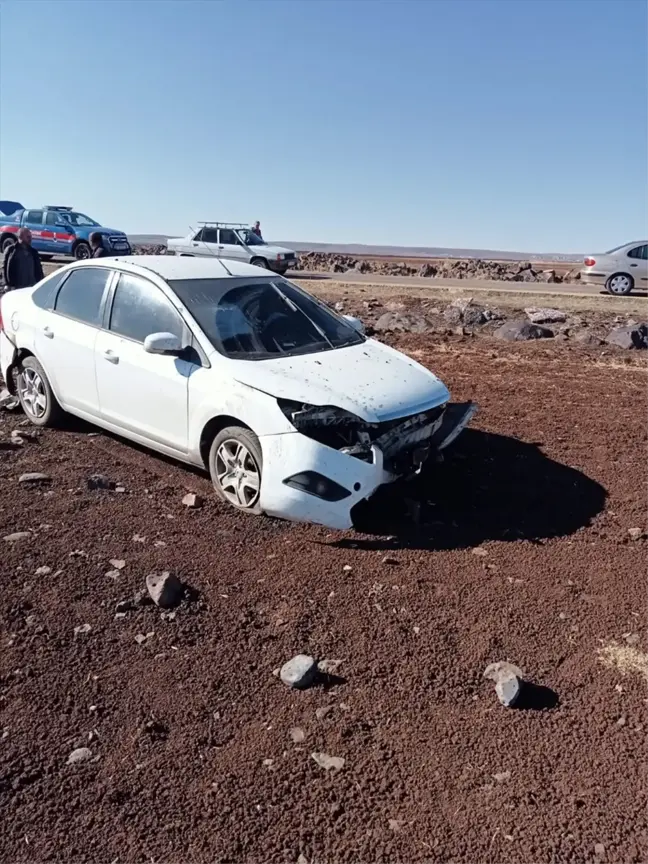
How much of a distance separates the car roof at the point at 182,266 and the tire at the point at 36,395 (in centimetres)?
110

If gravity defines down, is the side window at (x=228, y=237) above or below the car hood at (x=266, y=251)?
above

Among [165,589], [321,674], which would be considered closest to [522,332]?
[165,589]

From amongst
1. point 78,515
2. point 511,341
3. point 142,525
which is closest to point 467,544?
point 142,525

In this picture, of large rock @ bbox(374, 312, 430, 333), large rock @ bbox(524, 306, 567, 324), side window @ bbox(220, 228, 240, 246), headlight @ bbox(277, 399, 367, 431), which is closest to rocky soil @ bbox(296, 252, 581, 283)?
side window @ bbox(220, 228, 240, 246)

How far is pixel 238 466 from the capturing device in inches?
210

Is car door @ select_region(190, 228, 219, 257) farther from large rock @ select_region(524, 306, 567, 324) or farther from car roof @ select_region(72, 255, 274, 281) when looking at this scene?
car roof @ select_region(72, 255, 274, 281)

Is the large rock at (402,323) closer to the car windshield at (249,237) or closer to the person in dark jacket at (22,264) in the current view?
the person in dark jacket at (22,264)

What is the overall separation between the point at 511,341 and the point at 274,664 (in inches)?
404

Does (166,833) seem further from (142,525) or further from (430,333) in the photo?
(430,333)

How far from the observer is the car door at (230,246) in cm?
2527

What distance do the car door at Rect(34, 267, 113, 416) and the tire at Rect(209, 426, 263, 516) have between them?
1575mm

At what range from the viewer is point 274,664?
372 centimetres

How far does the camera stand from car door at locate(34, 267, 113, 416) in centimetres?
645

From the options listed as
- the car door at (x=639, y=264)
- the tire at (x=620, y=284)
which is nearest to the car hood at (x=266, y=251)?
the tire at (x=620, y=284)
